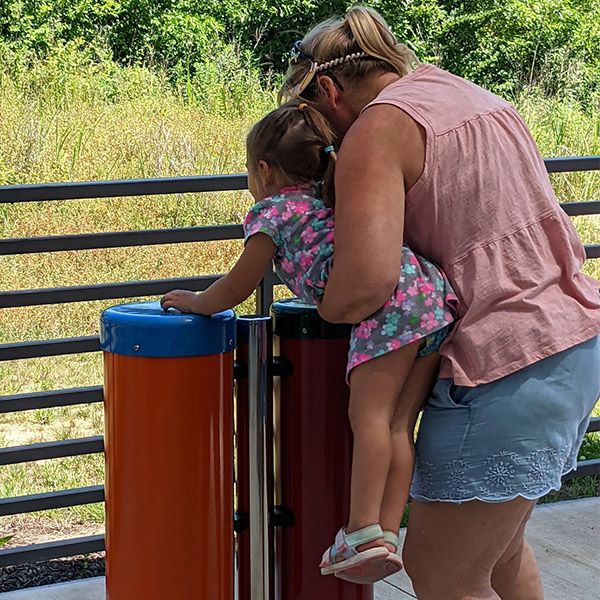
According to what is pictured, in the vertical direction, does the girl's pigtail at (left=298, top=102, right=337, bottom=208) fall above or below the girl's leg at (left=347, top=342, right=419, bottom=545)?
above

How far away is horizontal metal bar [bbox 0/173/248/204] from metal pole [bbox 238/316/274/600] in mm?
986

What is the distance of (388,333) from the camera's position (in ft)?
7.86

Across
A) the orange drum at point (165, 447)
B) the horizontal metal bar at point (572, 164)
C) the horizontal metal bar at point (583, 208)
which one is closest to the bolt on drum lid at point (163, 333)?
the orange drum at point (165, 447)

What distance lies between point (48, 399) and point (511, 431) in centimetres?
208

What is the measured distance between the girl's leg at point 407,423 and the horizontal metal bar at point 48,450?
69.8 inches

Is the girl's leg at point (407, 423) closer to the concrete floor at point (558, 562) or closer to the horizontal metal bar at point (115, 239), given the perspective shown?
the concrete floor at point (558, 562)

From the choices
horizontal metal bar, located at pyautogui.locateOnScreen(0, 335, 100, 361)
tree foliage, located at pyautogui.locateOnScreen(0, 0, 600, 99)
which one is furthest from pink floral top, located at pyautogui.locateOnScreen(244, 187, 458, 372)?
tree foliage, located at pyautogui.locateOnScreen(0, 0, 600, 99)

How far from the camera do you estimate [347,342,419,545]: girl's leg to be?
241cm

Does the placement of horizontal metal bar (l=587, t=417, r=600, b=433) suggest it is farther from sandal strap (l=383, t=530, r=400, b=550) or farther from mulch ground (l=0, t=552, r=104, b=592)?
sandal strap (l=383, t=530, r=400, b=550)

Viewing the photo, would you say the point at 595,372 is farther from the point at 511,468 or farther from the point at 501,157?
the point at 501,157

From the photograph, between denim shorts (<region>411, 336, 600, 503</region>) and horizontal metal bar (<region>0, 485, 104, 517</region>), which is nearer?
denim shorts (<region>411, 336, 600, 503</region>)

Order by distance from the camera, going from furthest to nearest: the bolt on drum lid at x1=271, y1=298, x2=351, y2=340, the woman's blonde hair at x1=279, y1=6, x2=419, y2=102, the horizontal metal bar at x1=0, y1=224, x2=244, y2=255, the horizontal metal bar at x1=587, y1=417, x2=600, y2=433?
the horizontal metal bar at x1=587, y1=417, x2=600, y2=433 → the horizontal metal bar at x1=0, y1=224, x2=244, y2=255 → the bolt on drum lid at x1=271, y1=298, x2=351, y2=340 → the woman's blonde hair at x1=279, y1=6, x2=419, y2=102

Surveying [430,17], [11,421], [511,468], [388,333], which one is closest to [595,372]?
[511,468]

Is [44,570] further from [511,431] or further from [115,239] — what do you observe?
[511,431]
